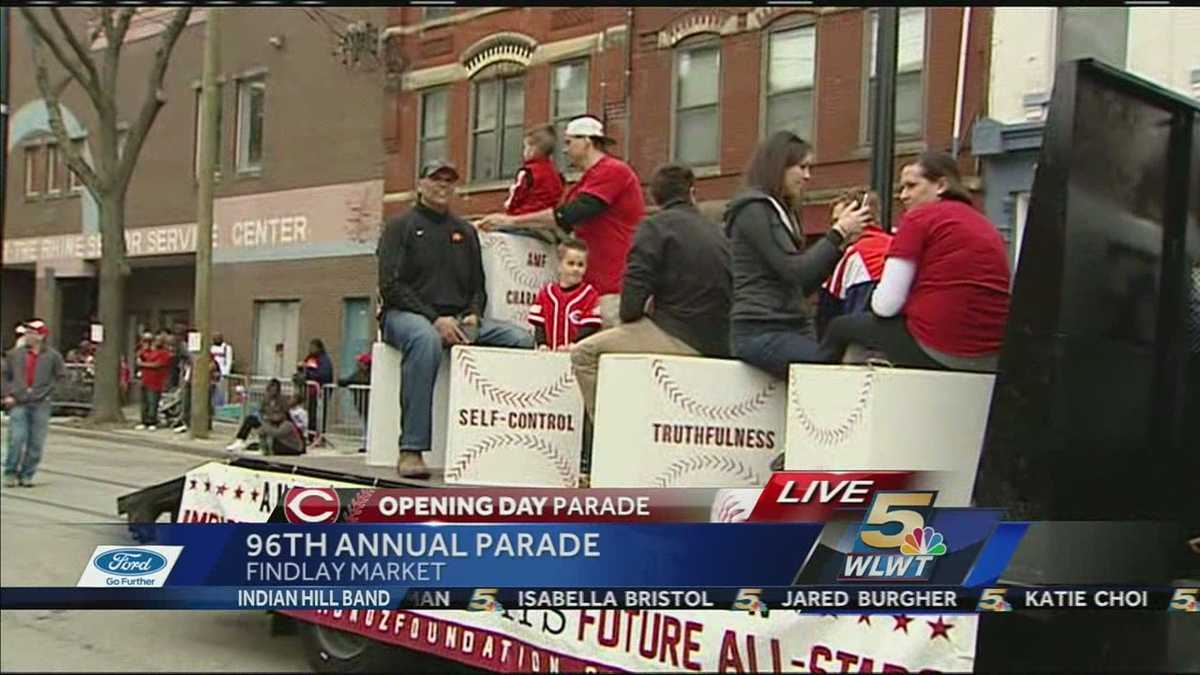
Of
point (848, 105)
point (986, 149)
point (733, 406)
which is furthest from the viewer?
point (848, 105)

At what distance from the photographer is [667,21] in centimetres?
294

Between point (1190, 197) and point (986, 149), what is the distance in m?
0.67

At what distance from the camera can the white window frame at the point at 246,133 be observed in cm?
289

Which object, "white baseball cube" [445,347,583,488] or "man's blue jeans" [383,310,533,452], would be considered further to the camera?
"man's blue jeans" [383,310,533,452]

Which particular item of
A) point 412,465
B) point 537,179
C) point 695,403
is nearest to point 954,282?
point 695,403

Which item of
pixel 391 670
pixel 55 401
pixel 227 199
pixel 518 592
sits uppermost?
pixel 227 199

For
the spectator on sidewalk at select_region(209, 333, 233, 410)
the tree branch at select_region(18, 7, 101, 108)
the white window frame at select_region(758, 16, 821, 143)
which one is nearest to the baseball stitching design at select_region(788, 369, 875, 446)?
the white window frame at select_region(758, 16, 821, 143)

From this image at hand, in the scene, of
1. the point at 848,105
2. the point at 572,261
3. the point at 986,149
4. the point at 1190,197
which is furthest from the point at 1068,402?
the point at 572,261

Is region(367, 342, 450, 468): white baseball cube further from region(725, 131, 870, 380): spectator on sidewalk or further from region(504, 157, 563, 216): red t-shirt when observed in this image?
region(725, 131, 870, 380): spectator on sidewalk

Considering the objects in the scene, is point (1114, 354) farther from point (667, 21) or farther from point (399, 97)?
point (399, 97)

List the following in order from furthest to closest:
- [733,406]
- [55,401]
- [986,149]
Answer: [986,149]
[733,406]
[55,401]

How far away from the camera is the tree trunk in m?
2.78

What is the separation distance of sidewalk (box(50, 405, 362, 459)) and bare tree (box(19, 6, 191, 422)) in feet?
0.16

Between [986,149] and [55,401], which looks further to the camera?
[986,149]
